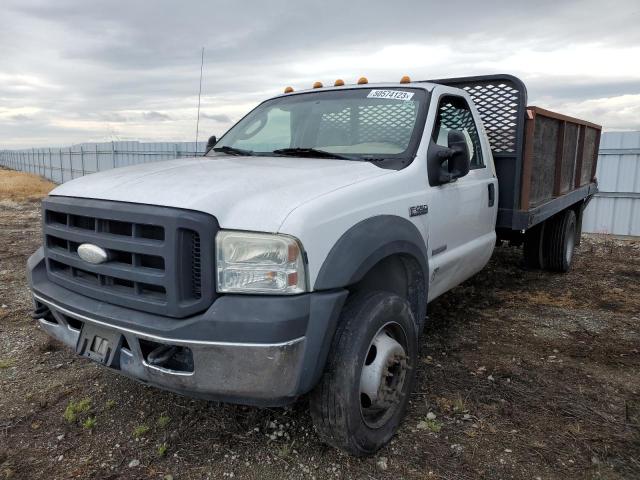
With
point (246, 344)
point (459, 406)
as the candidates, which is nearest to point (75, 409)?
point (246, 344)

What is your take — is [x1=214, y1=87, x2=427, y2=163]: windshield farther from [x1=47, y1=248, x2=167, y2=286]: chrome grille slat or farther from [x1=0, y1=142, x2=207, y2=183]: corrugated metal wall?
[x1=0, y1=142, x2=207, y2=183]: corrugated metal wall

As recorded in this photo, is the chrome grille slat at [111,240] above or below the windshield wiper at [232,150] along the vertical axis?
below

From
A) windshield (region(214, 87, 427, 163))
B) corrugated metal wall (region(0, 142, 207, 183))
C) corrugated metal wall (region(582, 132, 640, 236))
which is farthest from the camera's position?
corrugated metal wall (region(0, 142, 207, 183))

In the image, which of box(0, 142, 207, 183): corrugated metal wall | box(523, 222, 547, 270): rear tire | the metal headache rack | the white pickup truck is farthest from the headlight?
box(0, 142, 207, 183): corrugated metal wall

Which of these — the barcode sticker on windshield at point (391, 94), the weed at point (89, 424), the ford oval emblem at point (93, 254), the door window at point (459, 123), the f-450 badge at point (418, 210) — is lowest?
the weed at point (89, 424)

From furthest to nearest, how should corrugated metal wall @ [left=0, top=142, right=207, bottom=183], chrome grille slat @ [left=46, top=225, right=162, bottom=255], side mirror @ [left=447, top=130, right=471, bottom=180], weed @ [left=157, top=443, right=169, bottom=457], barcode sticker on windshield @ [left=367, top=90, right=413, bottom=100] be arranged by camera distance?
corrugated metal wall @ [left=0, top=142, right=207, bottom=183], barcode sticker on windshield @ [left=367, top=90, right=413, bottom=100], side mirror @ [left=447, top=130, right=471, bottom=180], weed @ [left=157, top=443, right=169, bottom=457], chrome grille slat @ [left=46, top=225, right=162, bottom=255]

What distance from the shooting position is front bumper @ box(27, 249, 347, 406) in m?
2.08

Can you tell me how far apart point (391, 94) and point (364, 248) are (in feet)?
5.37

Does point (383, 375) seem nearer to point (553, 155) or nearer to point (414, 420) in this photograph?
point (414, 420)

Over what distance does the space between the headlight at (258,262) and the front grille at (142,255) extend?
6cm

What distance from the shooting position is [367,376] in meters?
2.53

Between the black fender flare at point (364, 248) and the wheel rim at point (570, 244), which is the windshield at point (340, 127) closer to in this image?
the black fender flare at point (364, 248)

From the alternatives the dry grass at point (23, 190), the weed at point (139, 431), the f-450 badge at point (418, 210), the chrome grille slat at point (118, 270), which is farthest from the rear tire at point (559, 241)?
the dry grass at point (23, 190)

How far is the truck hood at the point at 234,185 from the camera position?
2.18 m
